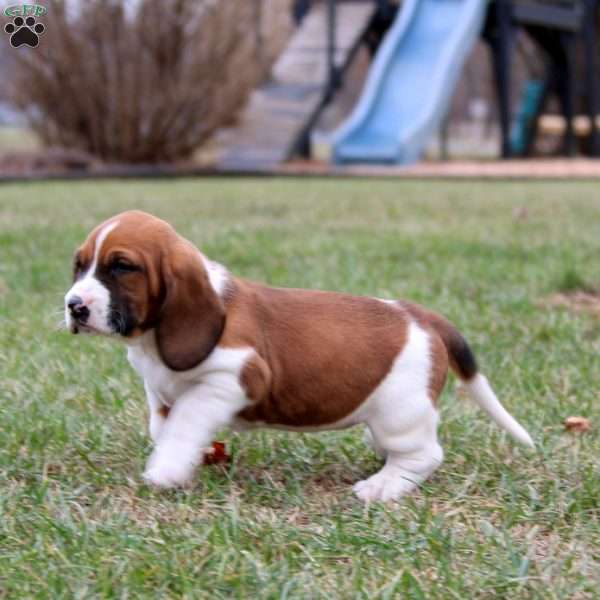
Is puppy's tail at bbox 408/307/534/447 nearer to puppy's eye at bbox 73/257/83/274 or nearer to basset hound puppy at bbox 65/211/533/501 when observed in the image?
basset hound puppy at bbox 65/211/533/501

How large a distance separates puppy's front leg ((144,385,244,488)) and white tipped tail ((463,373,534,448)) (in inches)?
27.9

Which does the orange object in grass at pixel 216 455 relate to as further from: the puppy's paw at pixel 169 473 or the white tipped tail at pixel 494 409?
the white tipped tail at pixel 494 409

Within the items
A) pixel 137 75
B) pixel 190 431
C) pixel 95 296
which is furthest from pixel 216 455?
pixel 137 75

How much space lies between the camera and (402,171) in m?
16.6

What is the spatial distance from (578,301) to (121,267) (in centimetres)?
345

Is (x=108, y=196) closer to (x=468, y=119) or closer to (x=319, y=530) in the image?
(x=319, y=530)

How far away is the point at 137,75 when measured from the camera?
53.2 feet

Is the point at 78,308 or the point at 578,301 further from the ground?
the point at 78,308

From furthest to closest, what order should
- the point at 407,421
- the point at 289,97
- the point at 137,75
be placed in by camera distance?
1. the point at 289,97
2. the point at 137,75
3. the point at 407,421

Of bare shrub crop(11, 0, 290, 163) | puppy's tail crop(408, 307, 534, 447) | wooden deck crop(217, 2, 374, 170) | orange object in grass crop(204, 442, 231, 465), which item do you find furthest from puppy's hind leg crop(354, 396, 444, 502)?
wooden deck crop(217, 2, 374, 170)

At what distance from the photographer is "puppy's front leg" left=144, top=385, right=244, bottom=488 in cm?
269

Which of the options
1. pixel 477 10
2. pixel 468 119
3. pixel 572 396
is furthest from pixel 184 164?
pixel 468 119

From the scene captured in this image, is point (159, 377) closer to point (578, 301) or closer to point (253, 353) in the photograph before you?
point (253, 353)

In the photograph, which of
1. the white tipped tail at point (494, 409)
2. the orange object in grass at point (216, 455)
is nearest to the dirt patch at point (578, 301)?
the white tipped tail at point (494, 409)
